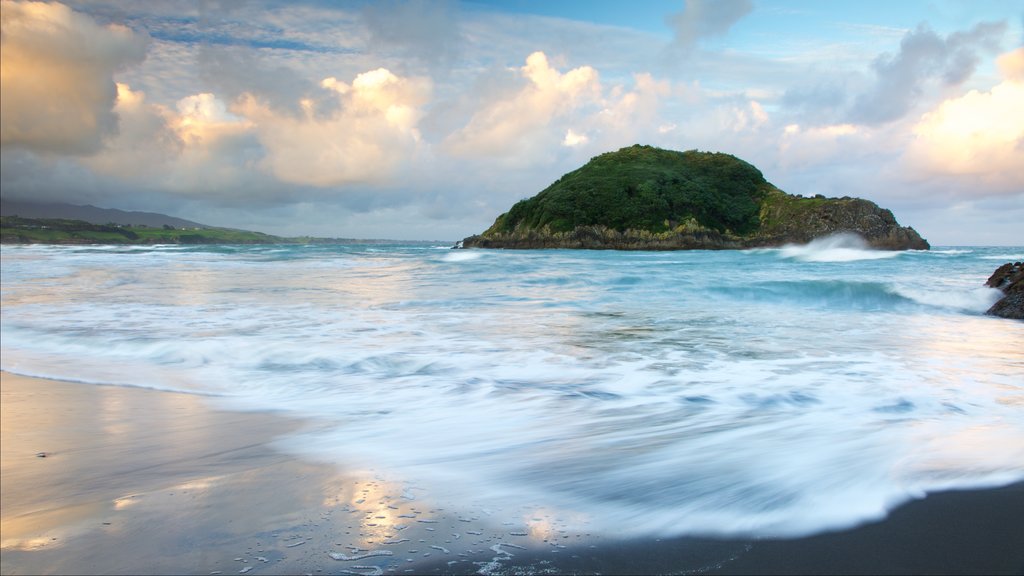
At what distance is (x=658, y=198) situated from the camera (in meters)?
90.4

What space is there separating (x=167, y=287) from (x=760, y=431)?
15.5 meters

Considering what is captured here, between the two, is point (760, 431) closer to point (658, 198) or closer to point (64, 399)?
point (64, 399)

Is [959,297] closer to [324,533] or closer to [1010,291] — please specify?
[1010,291]

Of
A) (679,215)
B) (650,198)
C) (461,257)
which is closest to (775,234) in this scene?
(679,215)

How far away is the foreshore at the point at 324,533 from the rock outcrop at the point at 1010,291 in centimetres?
945

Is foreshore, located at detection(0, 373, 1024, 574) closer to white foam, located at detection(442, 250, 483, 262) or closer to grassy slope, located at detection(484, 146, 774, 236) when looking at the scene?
white foam, located at detection(442, 250, 483, 262)

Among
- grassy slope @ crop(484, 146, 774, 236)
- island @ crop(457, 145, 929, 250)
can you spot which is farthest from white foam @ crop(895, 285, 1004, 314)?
grassy slope @ crop(484, 146, 774, 236)

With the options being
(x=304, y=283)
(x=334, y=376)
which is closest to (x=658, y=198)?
(x=304, y=283)

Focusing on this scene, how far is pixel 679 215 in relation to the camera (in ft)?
290

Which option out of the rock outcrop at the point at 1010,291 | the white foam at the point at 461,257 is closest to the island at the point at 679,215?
the white foam at the point at 461,257

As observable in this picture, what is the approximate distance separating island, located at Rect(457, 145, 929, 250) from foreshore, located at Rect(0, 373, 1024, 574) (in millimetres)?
78712

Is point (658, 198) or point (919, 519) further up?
point (658, 198)

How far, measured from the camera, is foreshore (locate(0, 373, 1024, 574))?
2.27m

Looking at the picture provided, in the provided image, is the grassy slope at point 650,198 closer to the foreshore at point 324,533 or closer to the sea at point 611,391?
the sea at point 611,391
